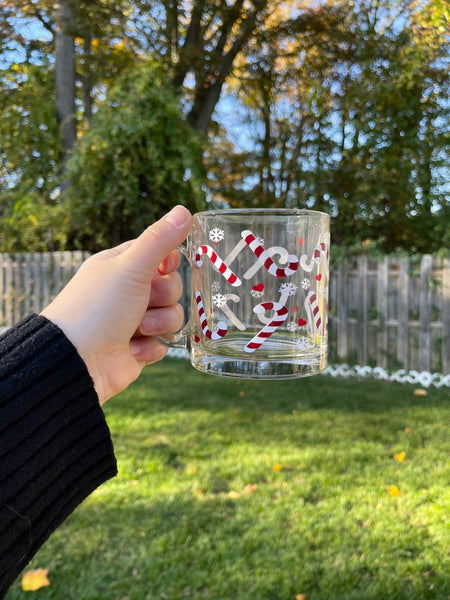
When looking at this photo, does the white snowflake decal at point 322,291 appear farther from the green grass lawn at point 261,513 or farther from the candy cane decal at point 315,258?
the green grass lawn at point 261,513

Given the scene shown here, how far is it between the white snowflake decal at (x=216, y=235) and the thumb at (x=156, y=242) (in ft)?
0.41

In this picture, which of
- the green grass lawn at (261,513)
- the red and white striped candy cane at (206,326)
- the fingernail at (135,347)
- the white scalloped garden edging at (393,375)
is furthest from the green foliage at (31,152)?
the red and white striped candy cane at (206,326)

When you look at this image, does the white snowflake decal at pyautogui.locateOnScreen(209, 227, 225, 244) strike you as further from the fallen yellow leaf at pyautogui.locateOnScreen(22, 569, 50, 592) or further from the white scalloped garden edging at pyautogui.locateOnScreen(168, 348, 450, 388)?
the white scalloped garden edging at pyautogui.locateOnScreen(168, 348, 450, 388)

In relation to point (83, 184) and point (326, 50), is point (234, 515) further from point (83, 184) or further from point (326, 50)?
point (326, 50)

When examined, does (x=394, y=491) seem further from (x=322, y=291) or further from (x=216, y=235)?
(x=216, y=235)

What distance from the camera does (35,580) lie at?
2.24 m

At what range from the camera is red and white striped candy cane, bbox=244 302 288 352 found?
1232 mm

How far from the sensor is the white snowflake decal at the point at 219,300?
4.19 ft

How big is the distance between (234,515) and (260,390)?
2844 millimetres

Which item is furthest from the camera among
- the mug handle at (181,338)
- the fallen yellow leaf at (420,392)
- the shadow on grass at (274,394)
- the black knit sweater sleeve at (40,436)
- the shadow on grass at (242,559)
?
the fallen yellow leaf at (420,392)

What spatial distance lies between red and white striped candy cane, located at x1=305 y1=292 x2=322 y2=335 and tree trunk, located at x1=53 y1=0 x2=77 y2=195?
26.7 feet

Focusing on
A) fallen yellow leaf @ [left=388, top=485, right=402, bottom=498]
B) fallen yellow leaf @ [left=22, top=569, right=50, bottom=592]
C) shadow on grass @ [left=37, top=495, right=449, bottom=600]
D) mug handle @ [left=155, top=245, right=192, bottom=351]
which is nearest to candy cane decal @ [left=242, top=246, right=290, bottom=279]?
mug handle @ [left=155, top=245, right=192, bottom=351]

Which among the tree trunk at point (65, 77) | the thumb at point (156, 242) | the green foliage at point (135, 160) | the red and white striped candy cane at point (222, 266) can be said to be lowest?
the red and white striped candy cane at point (222, 266)

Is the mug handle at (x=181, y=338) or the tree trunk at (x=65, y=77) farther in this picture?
the tree trunk at (x=65, y=77)
